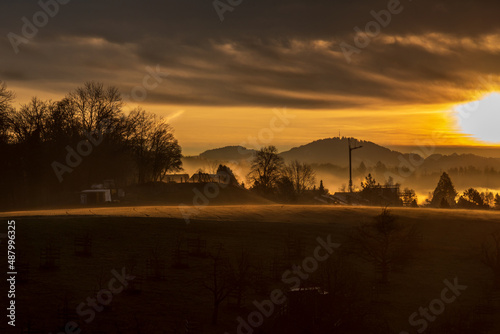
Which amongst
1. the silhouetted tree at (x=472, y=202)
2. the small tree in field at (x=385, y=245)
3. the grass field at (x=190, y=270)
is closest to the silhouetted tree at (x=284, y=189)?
the silhouetted tree at (x=472, y=202)

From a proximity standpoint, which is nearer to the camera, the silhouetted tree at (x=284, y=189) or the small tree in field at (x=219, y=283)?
the small tree in field at (x=219, y=283)

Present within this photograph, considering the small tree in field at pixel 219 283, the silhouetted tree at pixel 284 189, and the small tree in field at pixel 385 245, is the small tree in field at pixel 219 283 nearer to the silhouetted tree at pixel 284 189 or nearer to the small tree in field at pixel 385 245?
the small tree in field at pixel 385 245

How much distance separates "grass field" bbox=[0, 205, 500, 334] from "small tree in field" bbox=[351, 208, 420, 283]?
1139 millimetres

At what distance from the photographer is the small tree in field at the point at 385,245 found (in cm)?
5038

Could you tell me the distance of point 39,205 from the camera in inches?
3752

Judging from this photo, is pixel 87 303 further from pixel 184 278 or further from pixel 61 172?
pixel 61 172

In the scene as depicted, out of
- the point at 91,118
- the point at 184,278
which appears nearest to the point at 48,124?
the point at 91,118

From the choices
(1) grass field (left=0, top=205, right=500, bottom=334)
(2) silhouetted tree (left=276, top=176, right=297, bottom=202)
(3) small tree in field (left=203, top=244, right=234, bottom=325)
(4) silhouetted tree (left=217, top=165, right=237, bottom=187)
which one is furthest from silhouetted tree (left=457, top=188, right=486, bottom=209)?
(3) small tree in field (left=203, top=244, right=234, bottom=325)

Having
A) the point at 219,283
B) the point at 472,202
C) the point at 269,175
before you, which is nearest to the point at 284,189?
the point at 269,175

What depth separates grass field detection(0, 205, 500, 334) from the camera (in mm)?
34344

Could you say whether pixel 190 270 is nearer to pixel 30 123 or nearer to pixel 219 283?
pixel 219 283

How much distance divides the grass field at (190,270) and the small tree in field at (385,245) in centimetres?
114

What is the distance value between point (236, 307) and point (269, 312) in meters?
2.49

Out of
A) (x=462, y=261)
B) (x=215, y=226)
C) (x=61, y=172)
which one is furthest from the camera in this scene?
(x=61, y=172)
